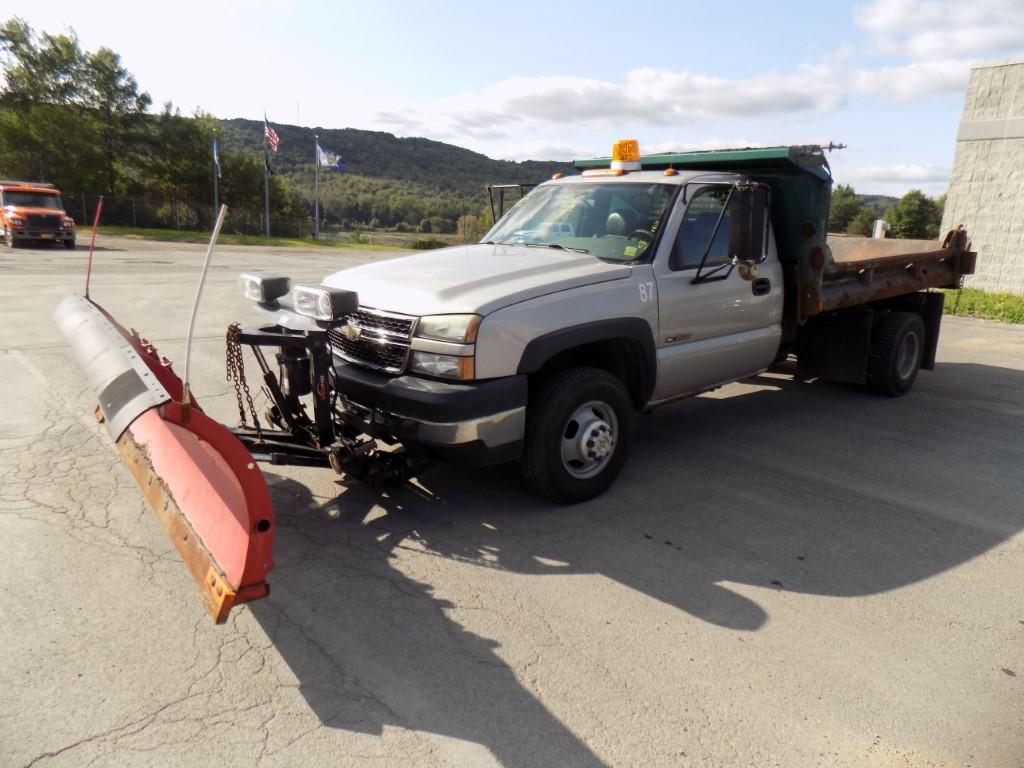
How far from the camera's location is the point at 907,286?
Result: 757 cm

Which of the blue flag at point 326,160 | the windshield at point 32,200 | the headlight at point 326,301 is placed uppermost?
the blue flag at point 326,160

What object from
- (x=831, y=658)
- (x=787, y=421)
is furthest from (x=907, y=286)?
(x=831, y=658)

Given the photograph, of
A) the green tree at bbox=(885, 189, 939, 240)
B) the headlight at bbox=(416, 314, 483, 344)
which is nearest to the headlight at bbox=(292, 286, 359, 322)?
the headlight at bbox=(416, 314, 483, 344)

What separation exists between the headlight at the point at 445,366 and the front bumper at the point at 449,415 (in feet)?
0.16

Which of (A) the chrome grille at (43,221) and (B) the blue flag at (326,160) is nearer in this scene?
(A) the chrome grille at (43,221)

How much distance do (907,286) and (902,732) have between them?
19.4 ft

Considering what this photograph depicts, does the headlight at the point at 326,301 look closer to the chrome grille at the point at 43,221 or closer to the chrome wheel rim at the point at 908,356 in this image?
the chrome wheel rim at the point at 908,356

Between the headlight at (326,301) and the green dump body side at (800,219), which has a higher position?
the green dump body side at (800,219)

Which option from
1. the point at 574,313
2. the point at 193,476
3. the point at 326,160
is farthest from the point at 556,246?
the point at 326,160

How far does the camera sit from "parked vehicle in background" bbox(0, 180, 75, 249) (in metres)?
24.6

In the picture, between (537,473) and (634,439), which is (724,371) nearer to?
(634,439)

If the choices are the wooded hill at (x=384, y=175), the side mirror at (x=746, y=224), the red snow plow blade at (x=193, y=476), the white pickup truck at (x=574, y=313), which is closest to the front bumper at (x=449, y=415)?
the white pickup truck at (x=574, y=313)

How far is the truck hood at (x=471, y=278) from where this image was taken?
163 inches

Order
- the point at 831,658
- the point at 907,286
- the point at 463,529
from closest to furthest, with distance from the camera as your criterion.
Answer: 1. the point at 831,658
2. the point at 463,529
3. the point at 907,286
